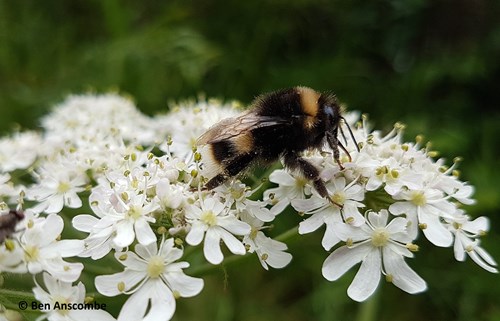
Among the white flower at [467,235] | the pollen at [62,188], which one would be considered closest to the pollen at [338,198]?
the white flower at [467,235]

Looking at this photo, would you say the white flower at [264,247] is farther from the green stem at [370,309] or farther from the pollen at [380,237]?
the green stem at [370,309]

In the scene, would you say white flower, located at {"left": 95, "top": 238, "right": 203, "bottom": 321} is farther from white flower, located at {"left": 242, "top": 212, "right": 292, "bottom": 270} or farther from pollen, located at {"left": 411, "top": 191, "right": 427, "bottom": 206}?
pollen, located at {"left": 411, "top": 191, "right": 427, "bottom": 206}

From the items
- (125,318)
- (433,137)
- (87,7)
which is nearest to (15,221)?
(125,318)

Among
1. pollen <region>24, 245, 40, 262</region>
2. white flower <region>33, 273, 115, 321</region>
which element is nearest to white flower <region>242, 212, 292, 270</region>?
white flower <region>33, 273, 115, 321</region>

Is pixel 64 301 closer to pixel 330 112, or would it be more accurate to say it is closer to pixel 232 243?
pixel 232 243

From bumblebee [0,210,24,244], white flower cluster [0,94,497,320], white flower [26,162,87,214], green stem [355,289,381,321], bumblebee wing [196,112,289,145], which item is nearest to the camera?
bumblebee [0,210,24,244]

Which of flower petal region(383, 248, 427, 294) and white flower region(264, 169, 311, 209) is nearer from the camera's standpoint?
flower petal region(383, 248, 427, 294)

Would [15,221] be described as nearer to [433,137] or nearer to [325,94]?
[325,94]
